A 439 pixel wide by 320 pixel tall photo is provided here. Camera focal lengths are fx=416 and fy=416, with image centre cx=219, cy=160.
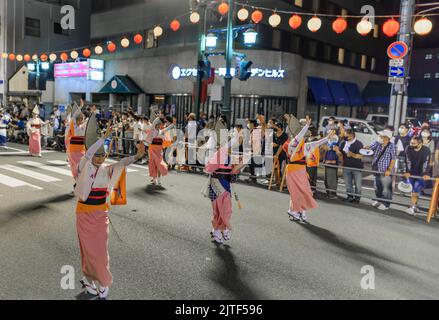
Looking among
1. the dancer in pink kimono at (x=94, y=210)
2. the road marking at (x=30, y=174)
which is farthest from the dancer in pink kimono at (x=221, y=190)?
the road marking at (x=30, y=174)

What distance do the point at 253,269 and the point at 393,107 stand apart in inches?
374

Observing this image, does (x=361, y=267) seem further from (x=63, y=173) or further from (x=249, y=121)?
(x=63, y=173)

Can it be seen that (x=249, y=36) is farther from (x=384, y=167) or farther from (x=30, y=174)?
(x=30, y=174)

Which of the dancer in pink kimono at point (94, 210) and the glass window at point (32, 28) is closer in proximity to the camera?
the dancer in pink kimono at point (94, 210)

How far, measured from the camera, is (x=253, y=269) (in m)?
5.77

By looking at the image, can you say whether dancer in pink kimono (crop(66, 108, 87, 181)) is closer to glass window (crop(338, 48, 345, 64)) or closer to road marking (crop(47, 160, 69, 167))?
road marking (crop(47, 160, 69, 167))

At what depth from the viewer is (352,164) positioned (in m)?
10.9

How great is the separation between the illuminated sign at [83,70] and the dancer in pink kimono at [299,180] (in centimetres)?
2570

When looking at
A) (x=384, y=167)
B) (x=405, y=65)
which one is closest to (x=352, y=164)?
(x=384, y=167)

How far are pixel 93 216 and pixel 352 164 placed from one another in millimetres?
7850

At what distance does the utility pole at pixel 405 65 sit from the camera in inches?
500

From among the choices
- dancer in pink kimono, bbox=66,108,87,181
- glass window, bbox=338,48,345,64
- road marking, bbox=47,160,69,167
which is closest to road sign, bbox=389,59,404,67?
dancer in pink kimono, bbox=66,108,87,181

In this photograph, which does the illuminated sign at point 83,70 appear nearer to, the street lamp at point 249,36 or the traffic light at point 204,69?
the traffic light at point 204,69

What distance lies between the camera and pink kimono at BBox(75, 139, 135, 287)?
15.4ft
